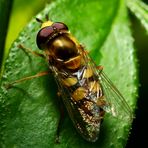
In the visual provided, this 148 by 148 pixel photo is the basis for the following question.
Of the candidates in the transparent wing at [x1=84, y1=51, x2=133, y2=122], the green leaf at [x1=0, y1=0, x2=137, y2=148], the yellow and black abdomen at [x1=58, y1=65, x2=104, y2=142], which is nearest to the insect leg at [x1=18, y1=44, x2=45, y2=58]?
the green leaf at [x1=0, y1=0, x2=137, y2=148]

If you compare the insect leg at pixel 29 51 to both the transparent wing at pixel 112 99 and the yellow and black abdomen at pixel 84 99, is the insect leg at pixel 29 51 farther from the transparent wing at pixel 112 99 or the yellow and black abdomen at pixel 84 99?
the transparent wing at pixel 112 99

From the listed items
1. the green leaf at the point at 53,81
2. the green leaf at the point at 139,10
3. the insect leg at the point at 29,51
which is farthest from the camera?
the green leaf at the point at 139,10

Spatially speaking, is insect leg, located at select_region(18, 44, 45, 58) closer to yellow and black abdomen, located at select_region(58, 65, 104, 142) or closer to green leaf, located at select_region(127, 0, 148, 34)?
yellow and black abdomen, located at select_region(58, 65, 104, 142)

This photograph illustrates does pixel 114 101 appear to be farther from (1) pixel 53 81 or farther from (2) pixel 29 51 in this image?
(2) pixel 29 51

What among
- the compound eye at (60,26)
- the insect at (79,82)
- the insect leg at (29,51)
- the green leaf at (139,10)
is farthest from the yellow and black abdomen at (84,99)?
the green leaf at (139,10)

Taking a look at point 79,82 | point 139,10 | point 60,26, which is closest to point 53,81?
point 79,82

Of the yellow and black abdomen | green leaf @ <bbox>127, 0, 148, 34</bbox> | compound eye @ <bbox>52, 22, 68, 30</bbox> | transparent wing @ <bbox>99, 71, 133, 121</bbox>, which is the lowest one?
transparent wing @ <bbox>99, 71, 133, 121</bbox>
